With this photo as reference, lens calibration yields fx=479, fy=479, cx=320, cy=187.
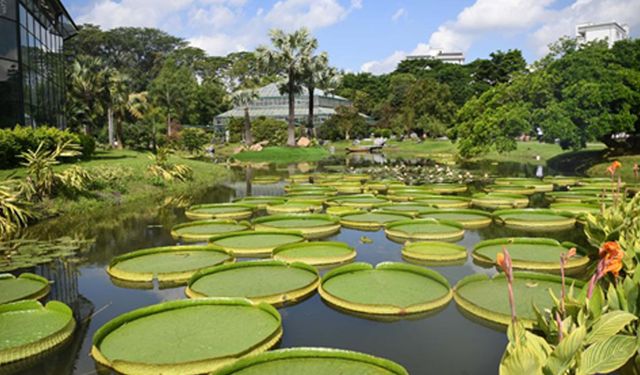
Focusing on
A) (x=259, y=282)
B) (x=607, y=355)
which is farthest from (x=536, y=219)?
(x=607, y=355)

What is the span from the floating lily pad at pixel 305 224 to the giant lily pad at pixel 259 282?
9.41 feet

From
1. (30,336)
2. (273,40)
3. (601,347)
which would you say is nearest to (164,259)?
(30,336)

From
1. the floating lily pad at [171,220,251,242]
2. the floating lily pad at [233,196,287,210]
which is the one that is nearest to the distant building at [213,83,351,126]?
the floating lily pad at [233,196,287,210]

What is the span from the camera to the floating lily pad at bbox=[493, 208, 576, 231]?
11641 mm

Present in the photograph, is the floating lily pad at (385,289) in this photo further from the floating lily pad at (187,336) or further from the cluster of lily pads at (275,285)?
the floating lily pad at (187,336)

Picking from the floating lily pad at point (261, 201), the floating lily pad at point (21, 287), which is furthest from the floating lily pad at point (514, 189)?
the floating lily pad at point (21, 287)

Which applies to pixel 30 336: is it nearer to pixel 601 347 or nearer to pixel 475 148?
pixel 601 347

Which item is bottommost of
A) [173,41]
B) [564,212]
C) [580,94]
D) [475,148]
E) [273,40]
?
[564,212]

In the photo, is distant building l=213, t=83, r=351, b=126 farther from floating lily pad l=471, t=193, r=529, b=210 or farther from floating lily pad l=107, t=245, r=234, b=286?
floating lily pad l=107, t=245, r=234, b=286

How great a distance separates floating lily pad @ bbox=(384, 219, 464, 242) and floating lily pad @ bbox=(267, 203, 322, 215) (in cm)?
348

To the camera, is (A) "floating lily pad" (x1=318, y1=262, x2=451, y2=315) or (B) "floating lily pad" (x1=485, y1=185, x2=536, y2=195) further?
(B) "floating lily pad" (x1=485, y1=185, x2=536, y2=195)

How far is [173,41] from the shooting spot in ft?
295

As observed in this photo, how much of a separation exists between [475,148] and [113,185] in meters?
21.8

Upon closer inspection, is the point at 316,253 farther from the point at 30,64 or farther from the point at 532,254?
the point at 30,64
